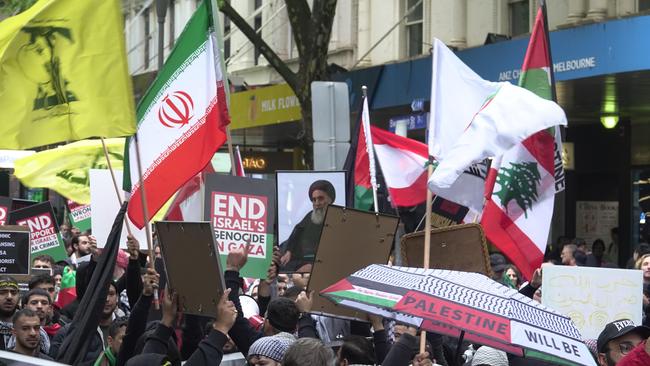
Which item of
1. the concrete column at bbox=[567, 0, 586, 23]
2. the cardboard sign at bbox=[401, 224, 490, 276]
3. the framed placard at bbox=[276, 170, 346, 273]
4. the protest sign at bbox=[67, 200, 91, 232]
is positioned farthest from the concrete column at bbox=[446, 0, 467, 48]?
the cardboard sign at bbox=[401, 224, 490, 276]

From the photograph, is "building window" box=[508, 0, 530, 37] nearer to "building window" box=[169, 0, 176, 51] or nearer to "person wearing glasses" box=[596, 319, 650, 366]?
"person wearing glasses" box=[596, 319, 650, 366]

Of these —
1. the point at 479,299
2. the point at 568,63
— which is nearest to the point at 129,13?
the point at 568,63

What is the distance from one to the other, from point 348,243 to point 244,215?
66.2 inches

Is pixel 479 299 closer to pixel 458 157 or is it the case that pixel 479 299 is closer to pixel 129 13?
pixel 458 157

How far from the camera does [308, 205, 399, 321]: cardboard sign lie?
837 cm

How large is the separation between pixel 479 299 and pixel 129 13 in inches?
1522

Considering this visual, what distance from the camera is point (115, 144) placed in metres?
15.4

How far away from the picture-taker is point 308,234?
1048 cm

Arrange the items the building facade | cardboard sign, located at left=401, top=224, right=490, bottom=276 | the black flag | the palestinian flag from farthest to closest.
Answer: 1. the building facade
2. the palestinian flag
3. cardboard sign, located at left=401, top=224, right=490, bottom=276
4. the black flag

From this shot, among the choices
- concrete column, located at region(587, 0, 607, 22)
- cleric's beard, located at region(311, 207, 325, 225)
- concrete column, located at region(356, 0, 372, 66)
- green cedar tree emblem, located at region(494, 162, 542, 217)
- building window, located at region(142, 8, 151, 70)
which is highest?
building window, located at region(142, 8, 151, 70)

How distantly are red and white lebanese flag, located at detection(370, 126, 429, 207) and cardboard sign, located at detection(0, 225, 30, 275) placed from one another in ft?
11.7

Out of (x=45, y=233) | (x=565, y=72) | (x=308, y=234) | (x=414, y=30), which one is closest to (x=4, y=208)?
(x=45, y=233)

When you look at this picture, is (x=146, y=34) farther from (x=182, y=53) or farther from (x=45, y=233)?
(x=182, y=53)

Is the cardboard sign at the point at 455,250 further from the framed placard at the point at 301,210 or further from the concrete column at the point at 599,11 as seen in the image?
the concrete column at the point at 599,11
